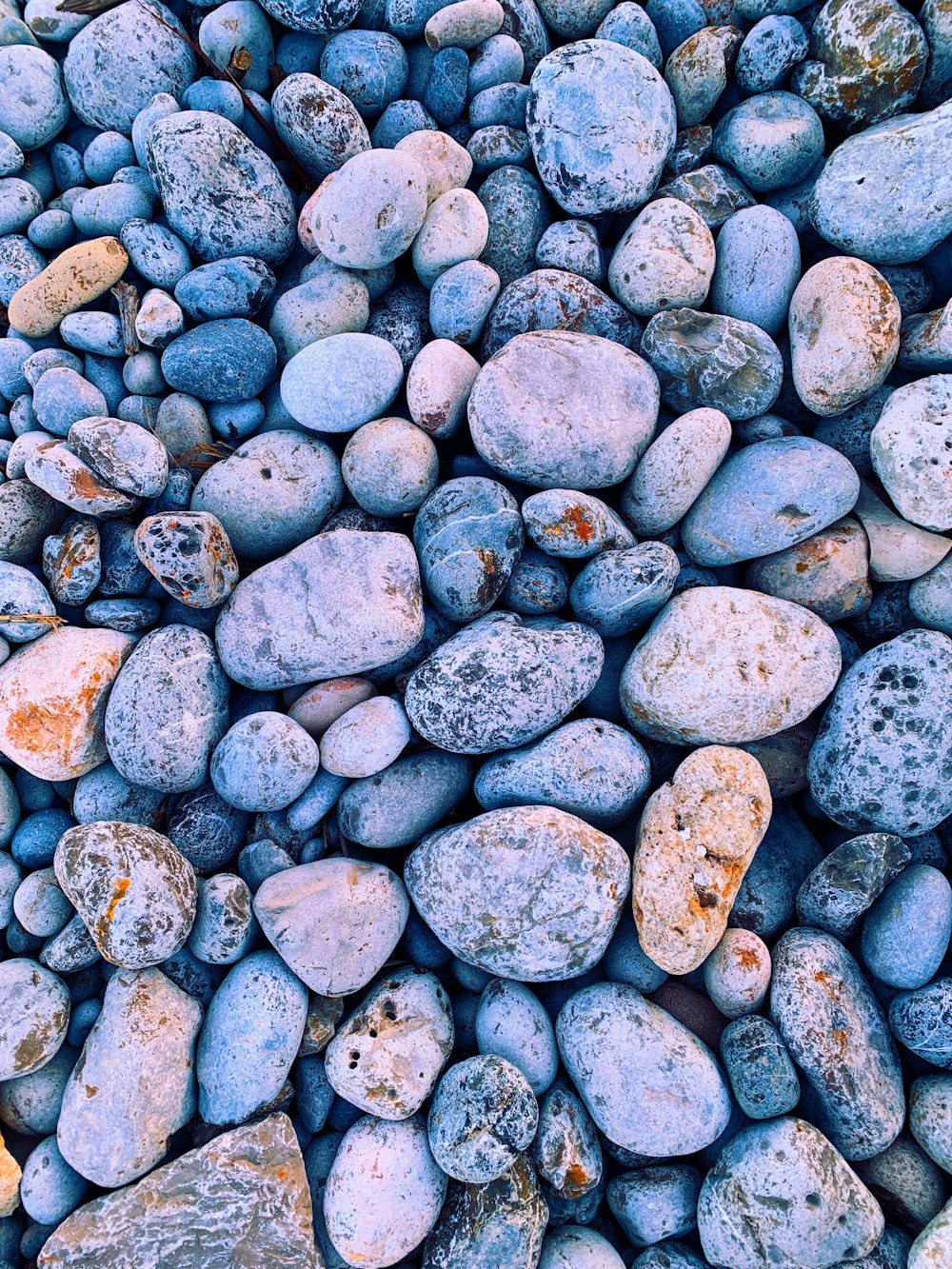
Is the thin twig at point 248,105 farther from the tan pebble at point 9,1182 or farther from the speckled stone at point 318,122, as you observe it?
the tan pebble at point 9,1182

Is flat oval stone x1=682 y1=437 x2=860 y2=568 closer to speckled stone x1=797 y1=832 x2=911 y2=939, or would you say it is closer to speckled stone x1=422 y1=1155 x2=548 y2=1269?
speckled stone x1=797 y1=832 x2=911 y2=939

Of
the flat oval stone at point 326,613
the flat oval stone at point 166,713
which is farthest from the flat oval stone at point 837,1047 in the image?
the flat oval stone at point 166,713

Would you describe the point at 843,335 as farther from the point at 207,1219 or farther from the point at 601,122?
the point at 207,1219

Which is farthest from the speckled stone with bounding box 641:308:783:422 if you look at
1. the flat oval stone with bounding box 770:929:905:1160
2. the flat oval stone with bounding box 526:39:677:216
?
the flat oval stone with bounding box 770:929:905:1160

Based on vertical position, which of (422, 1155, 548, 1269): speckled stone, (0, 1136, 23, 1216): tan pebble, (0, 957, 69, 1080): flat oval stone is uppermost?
(0, 957, 69, 1080): flat oval stone

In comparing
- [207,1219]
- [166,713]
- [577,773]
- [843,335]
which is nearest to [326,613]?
[166,713]

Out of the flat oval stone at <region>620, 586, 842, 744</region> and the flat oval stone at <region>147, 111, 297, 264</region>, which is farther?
the flat oval stone at <region>147, 111, 297, 264</region>

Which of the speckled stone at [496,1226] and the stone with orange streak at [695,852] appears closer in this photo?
the speckled stone at [496,1226]
